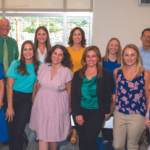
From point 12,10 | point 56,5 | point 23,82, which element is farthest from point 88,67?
point 12,10

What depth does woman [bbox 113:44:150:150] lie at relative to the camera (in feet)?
5.97

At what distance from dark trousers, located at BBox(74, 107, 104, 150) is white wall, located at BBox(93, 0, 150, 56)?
2314 millimetres

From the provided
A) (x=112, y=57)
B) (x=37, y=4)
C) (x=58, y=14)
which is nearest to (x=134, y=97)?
(x=112, y=57)

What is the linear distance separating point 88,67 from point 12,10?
3.07m

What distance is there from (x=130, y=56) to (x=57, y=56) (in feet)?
2.73

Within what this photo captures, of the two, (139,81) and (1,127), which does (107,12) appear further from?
(1,127)

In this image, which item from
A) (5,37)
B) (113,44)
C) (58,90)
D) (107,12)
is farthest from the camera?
→ (107,12)

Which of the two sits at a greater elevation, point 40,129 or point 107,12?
point 107,12

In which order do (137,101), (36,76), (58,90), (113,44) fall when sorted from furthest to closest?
1. (113,44)
2. (36,76)
3. (58,90)
4. (137,101)

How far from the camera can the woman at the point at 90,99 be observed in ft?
6.21

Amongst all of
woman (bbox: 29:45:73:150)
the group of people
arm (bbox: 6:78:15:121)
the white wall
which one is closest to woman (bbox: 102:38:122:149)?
the group of people

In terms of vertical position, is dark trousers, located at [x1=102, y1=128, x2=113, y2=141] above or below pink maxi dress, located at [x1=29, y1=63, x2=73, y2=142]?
below

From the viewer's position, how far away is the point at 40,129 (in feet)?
6.56

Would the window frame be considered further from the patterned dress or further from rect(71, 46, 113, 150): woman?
the patterned dress
